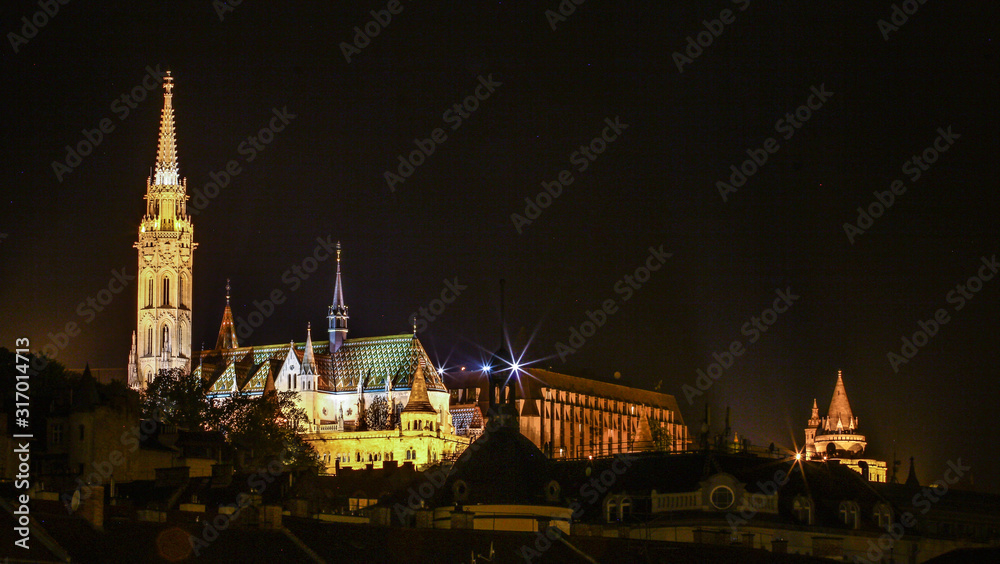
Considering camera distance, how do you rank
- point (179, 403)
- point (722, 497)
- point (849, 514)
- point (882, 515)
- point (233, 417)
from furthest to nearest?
point (179, 403), point (233, 417), point (882, 515), point (849, 514), point (722, 497)

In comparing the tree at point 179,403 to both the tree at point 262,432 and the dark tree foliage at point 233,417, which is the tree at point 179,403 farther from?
the tree at point 262,432

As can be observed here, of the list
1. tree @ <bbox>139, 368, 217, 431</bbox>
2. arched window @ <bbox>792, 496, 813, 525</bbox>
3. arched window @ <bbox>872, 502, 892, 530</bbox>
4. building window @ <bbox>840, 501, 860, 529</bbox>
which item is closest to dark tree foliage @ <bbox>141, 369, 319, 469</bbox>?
tree @ <bbox>139, 368, 217, 431</bbox>

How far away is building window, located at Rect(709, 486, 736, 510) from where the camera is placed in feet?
315

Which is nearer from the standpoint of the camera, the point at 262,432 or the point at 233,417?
the point at 262,432

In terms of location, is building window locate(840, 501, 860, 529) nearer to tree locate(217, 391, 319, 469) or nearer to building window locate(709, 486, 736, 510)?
building window locate(709, 486, 736, 510)

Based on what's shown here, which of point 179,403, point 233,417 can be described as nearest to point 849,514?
point 233,417

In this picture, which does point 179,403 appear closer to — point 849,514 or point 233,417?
point 233,417

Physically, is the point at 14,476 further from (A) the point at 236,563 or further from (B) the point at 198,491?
(A) the point at 236,563

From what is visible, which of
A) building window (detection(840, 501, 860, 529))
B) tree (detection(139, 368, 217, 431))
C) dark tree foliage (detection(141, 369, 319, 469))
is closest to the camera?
building window (detection(840, 501, 860, 529))

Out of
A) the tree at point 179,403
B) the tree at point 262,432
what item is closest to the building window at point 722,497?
the tree at point 262,432

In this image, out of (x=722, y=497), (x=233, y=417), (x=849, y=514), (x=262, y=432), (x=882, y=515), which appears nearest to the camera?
(x=722, y=497)

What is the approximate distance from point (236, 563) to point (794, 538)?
90.5 feet

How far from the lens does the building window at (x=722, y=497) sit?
9588 centimetres

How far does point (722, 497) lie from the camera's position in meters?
96.3
